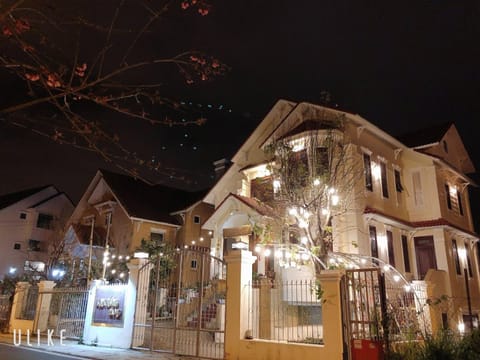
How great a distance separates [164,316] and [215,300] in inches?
67.5

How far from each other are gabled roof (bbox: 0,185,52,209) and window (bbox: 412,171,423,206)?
3011 centimetres

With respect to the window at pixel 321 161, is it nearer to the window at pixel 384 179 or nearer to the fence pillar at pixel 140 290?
A: the window at pixel 384 179

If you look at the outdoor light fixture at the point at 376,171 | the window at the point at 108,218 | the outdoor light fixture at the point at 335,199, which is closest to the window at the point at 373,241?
the outdoor light fixture at the point at 376,171

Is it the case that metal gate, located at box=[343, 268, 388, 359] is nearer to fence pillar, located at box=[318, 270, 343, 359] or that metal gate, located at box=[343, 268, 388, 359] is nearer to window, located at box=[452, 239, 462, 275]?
fence pillar, located at box=[318, 270, 343, 359]

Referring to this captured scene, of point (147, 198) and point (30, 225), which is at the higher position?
point (147, 198)

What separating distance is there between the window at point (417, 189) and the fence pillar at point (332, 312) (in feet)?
39.8

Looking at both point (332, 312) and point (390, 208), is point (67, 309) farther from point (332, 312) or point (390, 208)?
point (390, 208)

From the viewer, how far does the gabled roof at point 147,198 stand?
27312 mm

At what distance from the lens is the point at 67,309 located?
1528 centimetres

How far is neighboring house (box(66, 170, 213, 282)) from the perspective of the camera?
87.3 feet

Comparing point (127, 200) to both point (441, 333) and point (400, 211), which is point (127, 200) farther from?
point (441, 333)

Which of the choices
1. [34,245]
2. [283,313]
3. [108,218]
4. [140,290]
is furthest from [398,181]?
[34,245]

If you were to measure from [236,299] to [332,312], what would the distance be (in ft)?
8.81

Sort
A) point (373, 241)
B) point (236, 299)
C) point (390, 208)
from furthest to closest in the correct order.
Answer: point (390, 208), point (373, 241), point (236, 299)
